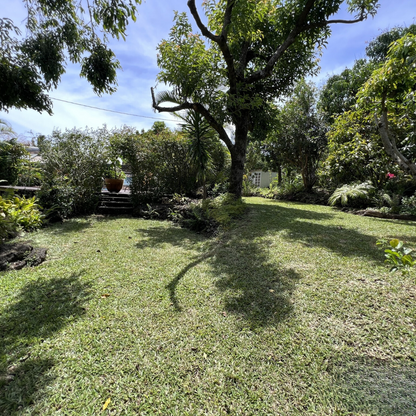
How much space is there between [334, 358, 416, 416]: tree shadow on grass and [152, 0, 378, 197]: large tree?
18.8ft

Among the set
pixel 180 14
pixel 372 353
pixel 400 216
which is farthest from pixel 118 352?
pixel 180 14

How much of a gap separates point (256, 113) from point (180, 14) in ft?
12.3

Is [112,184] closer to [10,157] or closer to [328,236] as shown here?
[10,157]

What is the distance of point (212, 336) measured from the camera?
196cm

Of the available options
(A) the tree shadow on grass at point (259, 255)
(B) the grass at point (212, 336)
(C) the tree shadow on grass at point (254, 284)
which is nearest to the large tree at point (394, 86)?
(A) the tree shadow on grass at point (259, 255)

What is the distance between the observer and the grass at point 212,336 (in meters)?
1.42

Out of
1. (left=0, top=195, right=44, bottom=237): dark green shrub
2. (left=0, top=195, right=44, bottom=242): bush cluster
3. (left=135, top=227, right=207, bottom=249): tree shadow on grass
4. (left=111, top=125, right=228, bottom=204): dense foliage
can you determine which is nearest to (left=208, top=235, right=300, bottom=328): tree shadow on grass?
(left=135, top=227, right=207, bottom=249): tree shadow on grass

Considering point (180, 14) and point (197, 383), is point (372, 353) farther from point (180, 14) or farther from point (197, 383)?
point (180, 14)

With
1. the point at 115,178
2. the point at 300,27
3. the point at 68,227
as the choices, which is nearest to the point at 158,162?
the point at 115,178

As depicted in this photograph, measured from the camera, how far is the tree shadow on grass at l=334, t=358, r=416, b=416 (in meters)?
1.36

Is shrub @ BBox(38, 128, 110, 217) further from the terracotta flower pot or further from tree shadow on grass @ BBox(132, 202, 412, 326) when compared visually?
tree shadow on grass @ BBox(132, 202, 412, 326)

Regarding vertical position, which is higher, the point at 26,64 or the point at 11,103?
the point at 26,64

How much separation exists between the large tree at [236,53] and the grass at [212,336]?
15.0 feet

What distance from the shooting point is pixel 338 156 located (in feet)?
27.9
